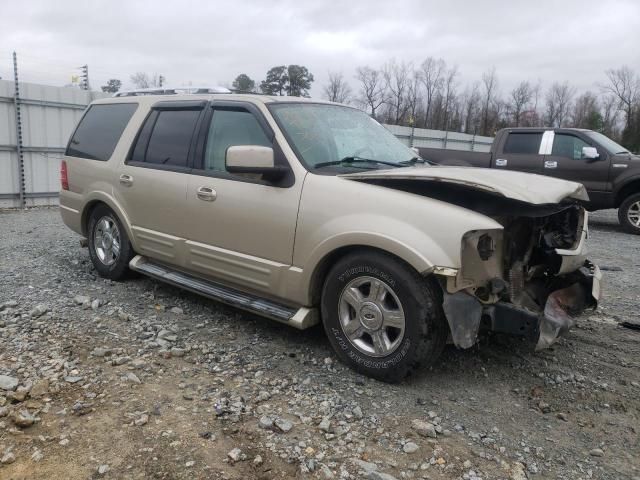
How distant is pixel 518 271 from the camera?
11.6 ft

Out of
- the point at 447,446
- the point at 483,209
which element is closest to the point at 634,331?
the point at 483,209

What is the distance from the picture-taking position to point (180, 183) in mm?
4578

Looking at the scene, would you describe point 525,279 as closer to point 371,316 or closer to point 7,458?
point 371,316

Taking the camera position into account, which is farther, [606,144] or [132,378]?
[606,144]

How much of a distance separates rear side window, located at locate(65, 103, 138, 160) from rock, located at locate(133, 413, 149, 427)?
10.4 feet

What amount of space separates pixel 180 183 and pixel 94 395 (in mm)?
1925

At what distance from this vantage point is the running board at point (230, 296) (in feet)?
12.5

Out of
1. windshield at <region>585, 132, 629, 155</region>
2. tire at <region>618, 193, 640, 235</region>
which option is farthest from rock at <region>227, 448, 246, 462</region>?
windshield at <region>585, 132, 629, 155</region>

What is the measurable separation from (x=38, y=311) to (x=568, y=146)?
9.42 m

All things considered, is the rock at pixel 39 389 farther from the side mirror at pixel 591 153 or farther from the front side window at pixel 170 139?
the side mirror at pixel 591 153

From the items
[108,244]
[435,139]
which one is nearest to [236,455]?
[108,244]

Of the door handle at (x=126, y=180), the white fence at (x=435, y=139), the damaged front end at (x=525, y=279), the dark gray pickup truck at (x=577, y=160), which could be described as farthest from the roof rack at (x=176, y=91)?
the white fence at (x=435, y=139)

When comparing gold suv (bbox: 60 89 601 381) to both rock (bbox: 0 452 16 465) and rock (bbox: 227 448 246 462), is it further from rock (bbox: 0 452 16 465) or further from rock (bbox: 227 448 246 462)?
rock (bbox: 0 452 16 465)

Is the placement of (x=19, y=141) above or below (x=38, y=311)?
above
